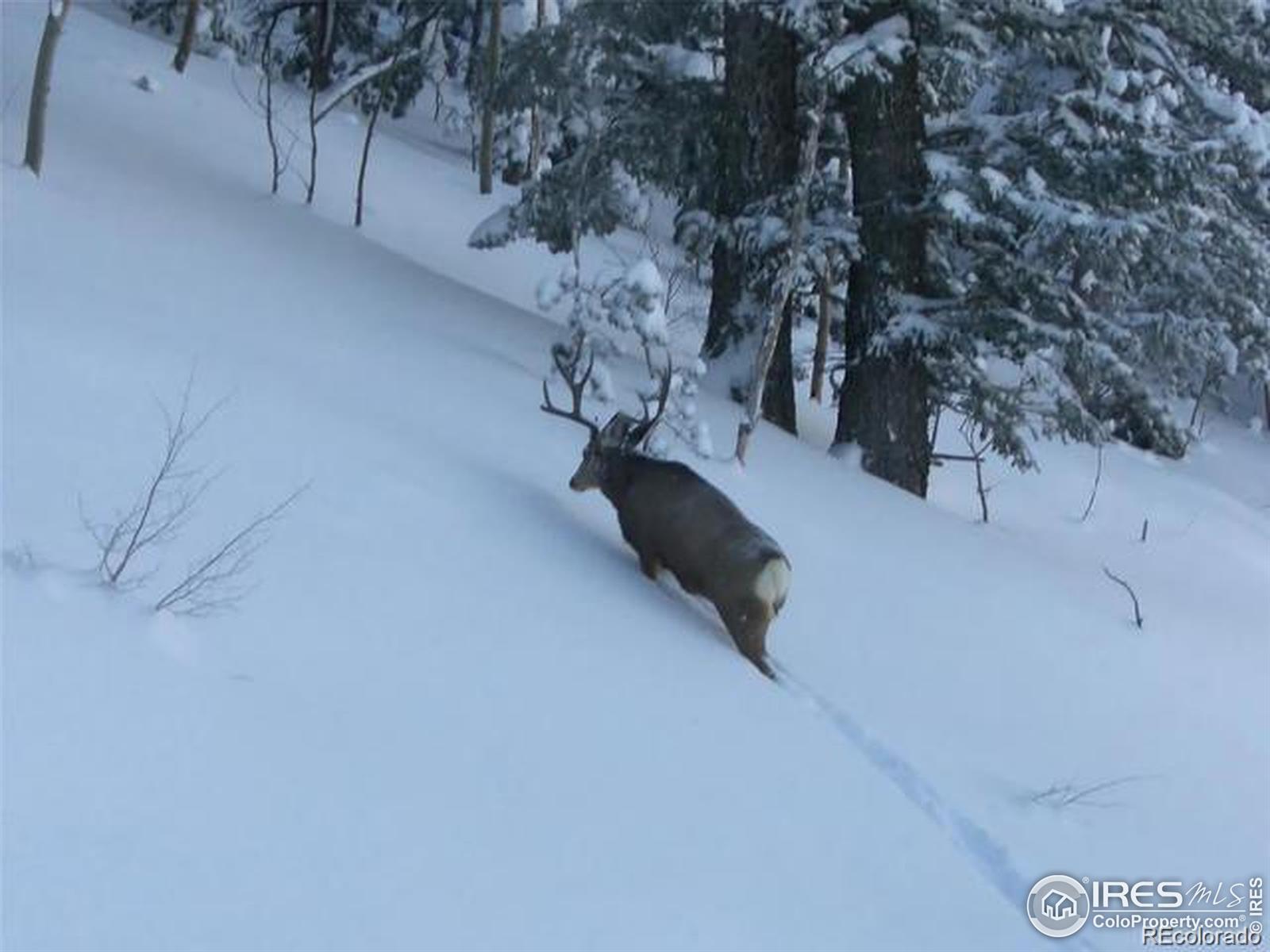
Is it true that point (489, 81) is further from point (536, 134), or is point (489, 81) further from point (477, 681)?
point (477, 681)

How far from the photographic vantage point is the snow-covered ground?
437cm

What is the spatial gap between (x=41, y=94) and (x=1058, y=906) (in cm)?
1013

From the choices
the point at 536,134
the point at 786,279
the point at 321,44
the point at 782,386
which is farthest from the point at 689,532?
the point at 321,44

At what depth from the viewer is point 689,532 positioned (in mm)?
8078

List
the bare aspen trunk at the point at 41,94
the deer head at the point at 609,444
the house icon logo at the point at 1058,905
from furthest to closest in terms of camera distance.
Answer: the bare aspen trunk at the point at 41,94 < the deer head at the point at 609,444 < the house icon logo at the point at 1058,905

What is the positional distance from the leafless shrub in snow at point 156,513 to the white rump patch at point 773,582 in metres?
2.61

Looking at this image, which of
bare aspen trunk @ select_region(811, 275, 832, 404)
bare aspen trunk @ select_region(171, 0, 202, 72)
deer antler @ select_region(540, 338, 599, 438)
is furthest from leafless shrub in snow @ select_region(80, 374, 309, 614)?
bare aspen trunk @ select_region(171, 0, 202, 72)

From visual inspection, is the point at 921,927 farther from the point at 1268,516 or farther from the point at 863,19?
the point at 1268,516

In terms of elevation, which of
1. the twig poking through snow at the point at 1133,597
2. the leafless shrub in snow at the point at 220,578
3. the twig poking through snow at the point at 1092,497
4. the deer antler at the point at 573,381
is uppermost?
the leafless shrub in snow at the point at 220,578

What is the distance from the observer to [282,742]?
4805 millimetres

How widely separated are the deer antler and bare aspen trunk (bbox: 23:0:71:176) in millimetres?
4541

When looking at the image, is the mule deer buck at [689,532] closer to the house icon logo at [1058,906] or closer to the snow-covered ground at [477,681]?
the snow-covered ground at [477,681]

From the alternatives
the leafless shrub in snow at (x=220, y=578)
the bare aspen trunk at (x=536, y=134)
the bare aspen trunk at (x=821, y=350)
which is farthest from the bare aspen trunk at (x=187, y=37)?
the leafless shrub in snow at (x=220, y=578)

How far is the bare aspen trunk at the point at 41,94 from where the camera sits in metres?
12.4
